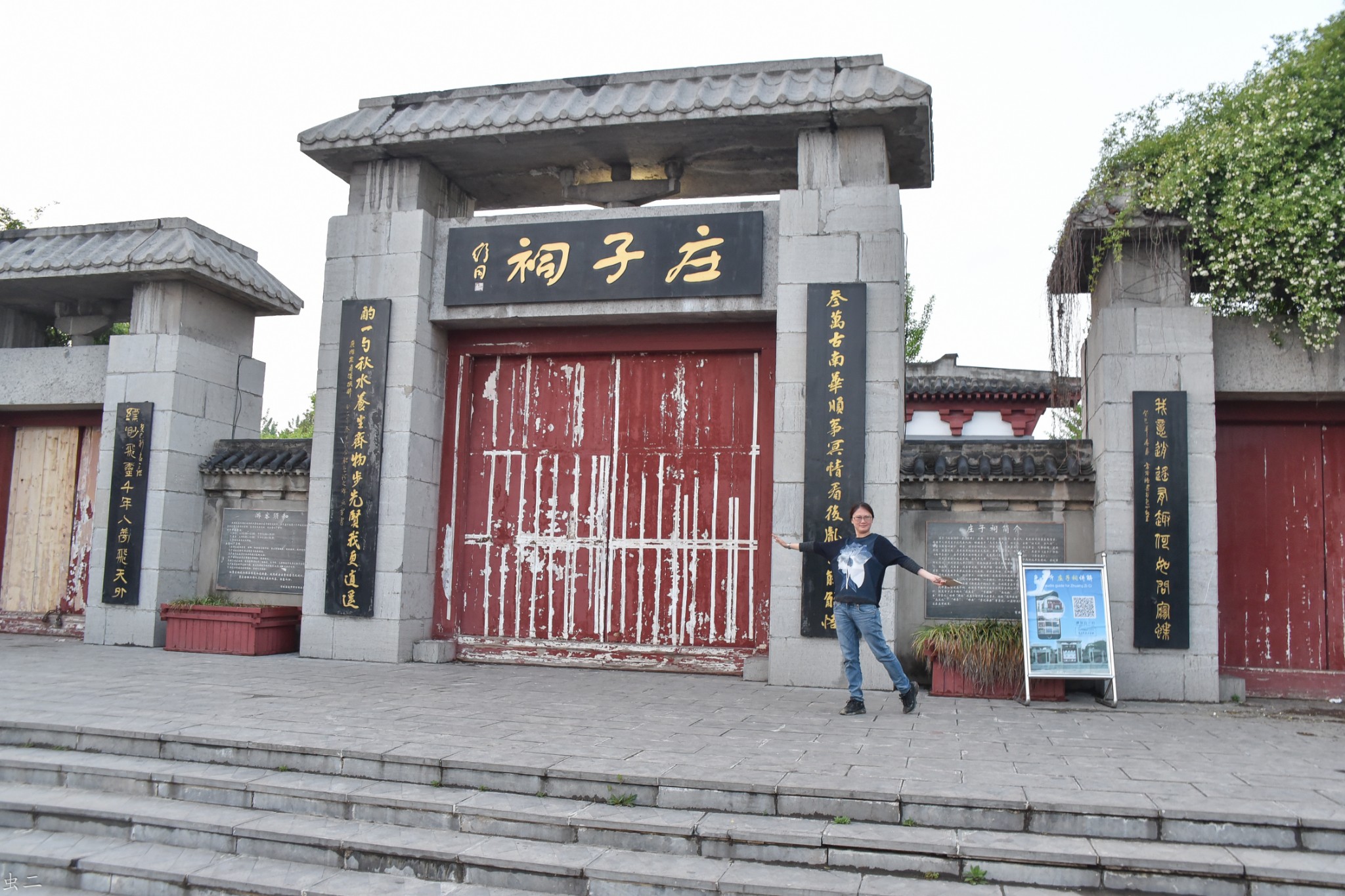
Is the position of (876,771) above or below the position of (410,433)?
below

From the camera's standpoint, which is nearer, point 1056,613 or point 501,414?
point 1056,613

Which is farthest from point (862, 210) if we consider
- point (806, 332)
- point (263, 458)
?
point (263, 458)

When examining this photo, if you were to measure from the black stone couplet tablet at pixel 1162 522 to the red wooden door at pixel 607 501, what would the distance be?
2956 mm

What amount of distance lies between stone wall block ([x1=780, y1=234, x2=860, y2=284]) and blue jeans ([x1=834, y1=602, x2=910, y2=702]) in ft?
9.17

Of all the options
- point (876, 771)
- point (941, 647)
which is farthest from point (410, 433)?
point (876, 771)

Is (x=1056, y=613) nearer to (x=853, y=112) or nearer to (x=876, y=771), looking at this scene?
(x=876, y=771)

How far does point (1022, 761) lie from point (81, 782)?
482 cm

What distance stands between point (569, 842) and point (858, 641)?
299cm

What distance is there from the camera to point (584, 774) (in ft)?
15.1

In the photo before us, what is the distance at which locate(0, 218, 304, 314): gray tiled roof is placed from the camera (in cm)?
977

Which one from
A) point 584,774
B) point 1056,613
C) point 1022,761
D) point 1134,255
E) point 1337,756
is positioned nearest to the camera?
point 584,774

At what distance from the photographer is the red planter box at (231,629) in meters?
9.21

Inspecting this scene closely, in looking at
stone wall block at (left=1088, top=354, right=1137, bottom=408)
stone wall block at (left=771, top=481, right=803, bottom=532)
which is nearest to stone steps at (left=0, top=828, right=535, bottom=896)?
stone wall block at (left=771, top=481, right=803, bottom=532)

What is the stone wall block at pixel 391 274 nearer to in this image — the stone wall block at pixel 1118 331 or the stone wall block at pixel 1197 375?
the stone wall block at pixel 1118 331
